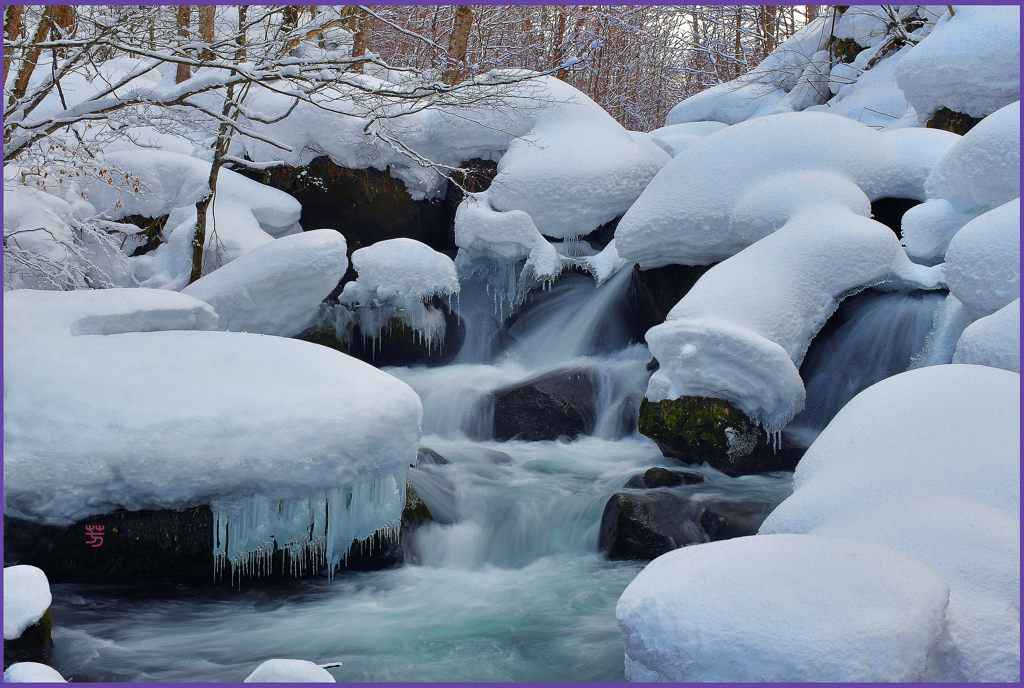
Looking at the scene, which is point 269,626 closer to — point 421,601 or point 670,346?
point 421,601

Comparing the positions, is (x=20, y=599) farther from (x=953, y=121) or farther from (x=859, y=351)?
(x=953, y=121)

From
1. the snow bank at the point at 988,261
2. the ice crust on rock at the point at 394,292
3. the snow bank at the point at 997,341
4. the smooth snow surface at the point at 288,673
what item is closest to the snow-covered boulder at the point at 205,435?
the smooth snow surface at the point at 288,673

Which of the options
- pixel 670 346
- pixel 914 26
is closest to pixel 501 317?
pixel 670 346

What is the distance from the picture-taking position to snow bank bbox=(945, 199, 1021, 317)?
4559 millimetres

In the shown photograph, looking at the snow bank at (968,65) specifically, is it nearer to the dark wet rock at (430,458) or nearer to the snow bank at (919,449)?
the snow bank at (919,449)

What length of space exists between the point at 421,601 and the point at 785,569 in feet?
7.73

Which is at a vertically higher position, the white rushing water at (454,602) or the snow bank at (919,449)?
the snow bank at (919,449)

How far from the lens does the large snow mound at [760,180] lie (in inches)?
243

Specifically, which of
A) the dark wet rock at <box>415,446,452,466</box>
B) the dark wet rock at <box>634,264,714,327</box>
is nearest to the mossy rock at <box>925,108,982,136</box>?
the dark wet rock at <box>634,264,714,327</box>

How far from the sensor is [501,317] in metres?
8.27

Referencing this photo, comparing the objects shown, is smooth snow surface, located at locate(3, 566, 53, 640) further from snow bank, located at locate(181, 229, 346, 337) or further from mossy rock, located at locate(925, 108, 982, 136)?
mossy rock, located at locate(925, 108, 982, 136)

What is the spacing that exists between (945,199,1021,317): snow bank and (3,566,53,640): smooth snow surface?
5.21m

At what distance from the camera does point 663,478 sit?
17.0 ft

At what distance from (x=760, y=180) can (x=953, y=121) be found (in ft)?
9.74
